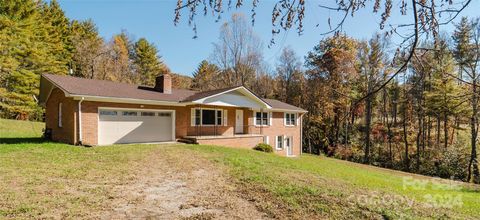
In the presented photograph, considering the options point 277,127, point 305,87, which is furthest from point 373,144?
point 277,127

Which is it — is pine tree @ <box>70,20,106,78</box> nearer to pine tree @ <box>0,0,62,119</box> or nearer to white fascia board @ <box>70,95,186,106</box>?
pine tree @ <box>0,0,62,119</box>

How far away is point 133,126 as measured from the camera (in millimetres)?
15133

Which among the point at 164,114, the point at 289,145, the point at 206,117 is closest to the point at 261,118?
the point at 289,145

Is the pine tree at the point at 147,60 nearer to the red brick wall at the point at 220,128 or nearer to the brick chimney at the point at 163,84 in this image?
the brick chimney at the point at 163,84

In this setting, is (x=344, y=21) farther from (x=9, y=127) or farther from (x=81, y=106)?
(x=9, y=127)

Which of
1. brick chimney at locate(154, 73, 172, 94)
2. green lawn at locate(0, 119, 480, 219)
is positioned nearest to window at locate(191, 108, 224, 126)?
brick chimney at locate(154, 73, 172, 94)

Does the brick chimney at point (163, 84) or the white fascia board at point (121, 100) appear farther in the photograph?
the brick chimney at point (163, 84)

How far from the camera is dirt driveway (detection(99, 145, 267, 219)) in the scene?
5113 mm

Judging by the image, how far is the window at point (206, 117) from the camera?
60.8ft

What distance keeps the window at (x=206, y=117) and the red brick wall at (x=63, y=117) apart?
7.14 m

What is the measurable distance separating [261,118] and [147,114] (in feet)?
31.6

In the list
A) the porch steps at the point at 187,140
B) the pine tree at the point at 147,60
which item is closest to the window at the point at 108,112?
the porch steps at the point at 187,140

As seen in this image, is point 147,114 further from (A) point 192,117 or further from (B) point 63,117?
(B) point 63,117

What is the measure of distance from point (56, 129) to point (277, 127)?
15.9 metres
